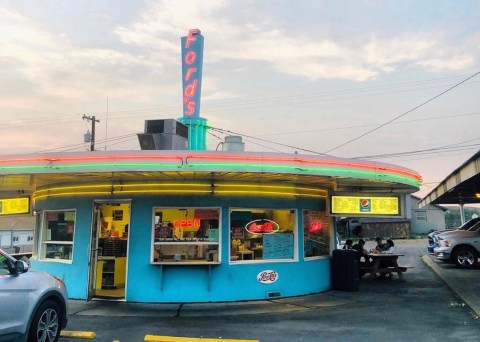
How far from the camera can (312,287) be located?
11625mm

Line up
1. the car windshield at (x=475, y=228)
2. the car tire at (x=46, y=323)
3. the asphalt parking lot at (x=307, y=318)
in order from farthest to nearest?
1. the car windshield at (x=475, y=228)
2. the asphalt parking lot at (x=307, y=318)
3. the car tire at (x=46, y=323)

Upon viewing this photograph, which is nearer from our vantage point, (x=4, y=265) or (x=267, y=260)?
(x=4, y=265)

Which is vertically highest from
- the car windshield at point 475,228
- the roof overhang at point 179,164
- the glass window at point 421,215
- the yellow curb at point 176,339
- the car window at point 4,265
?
the glass window at point 421,215

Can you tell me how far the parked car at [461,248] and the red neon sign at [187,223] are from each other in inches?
491

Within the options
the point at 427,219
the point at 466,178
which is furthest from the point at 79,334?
the point at 427,219

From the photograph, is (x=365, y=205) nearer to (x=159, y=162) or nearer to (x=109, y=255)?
(x=159, y=162)

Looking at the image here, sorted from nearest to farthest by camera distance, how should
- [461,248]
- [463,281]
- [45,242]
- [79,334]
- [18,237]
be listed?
[79,334] < [45,242] < [463,281] < [461,248] < [18,237]

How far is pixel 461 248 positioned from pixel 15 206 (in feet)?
55.1

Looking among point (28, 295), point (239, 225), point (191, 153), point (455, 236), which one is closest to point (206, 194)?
point (239, 225)

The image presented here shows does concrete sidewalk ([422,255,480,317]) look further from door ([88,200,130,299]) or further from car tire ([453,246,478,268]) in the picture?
door ([88,200,130,299])

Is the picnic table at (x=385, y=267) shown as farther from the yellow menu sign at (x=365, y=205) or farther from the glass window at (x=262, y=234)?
the glass window at (x=262, y=234)

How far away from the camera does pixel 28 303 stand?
596 centimetres

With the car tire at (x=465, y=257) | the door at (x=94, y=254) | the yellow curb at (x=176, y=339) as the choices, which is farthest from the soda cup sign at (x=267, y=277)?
the car tire at (x=465, y=257)

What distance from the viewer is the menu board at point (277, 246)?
1099 cm
